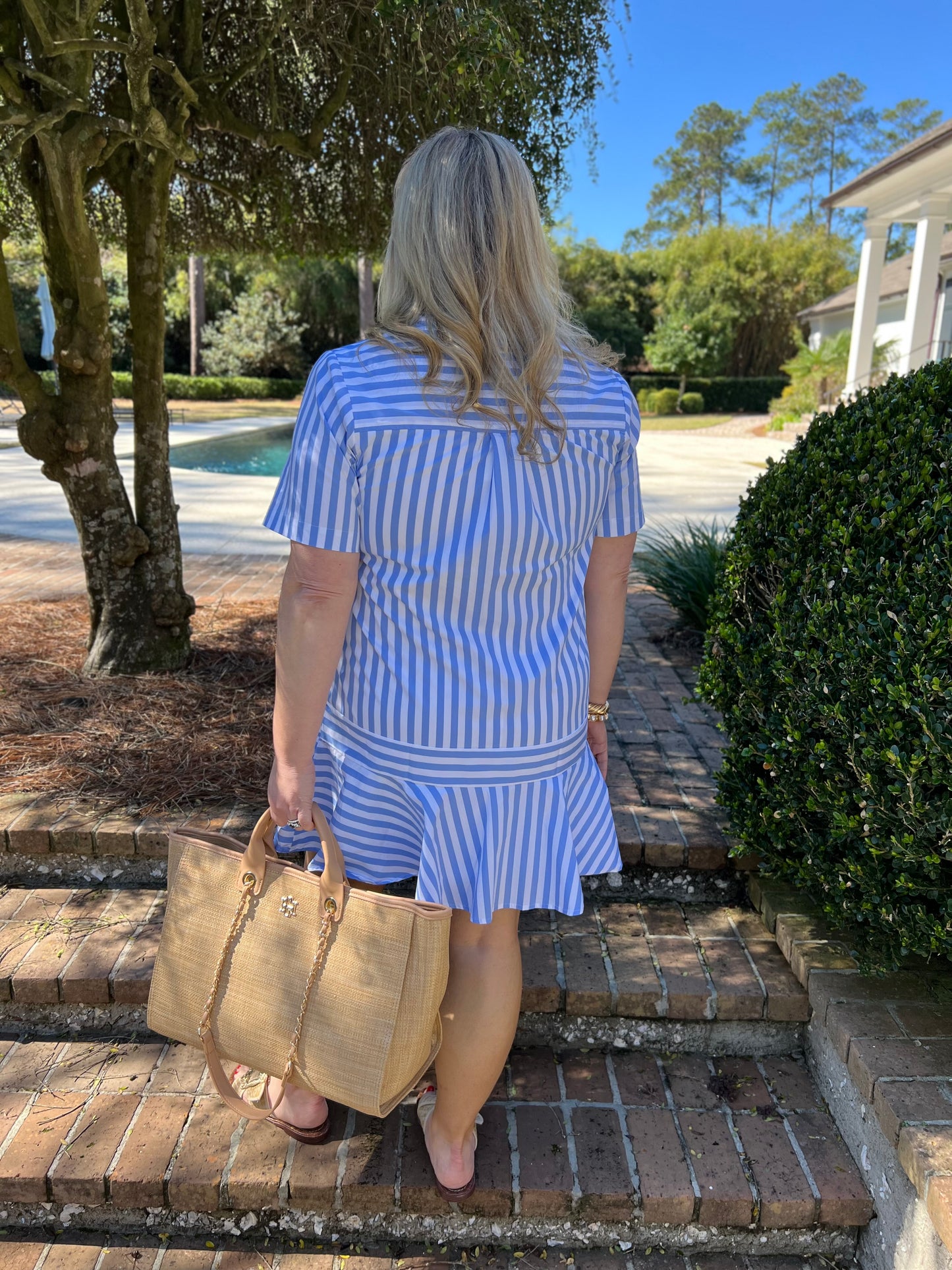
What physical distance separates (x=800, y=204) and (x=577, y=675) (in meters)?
64.1

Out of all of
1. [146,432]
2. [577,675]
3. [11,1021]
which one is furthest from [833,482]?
[146,432]

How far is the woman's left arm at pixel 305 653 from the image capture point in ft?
4.59

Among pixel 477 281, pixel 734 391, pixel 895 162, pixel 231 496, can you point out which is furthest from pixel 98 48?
pixel 734 391

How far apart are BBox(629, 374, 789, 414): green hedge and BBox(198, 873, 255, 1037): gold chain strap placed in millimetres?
33146

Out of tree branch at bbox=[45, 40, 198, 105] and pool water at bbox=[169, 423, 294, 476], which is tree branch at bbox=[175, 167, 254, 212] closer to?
tree branch at bbox=[45, 40, 198, 105]

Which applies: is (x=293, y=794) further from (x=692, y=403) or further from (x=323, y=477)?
(x=692, y=403)

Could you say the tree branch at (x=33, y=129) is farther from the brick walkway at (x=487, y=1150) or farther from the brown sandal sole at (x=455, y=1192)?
the brown sandal sole at (x=455, y=1192)

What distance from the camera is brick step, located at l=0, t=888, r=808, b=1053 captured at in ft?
7.18

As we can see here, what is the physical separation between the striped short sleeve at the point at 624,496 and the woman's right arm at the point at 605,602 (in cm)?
2

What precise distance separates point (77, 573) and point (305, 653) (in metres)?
4.92

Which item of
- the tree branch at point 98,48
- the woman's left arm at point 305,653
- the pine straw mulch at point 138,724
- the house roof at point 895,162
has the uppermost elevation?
the house roof at point 895,162

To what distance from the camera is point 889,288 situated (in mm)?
24391

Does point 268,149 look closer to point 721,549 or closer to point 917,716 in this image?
point 721,549

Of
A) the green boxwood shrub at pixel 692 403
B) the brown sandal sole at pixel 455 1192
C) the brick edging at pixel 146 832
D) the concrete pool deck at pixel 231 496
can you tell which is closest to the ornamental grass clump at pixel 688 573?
the concrete pool deck at pixel 231 496
